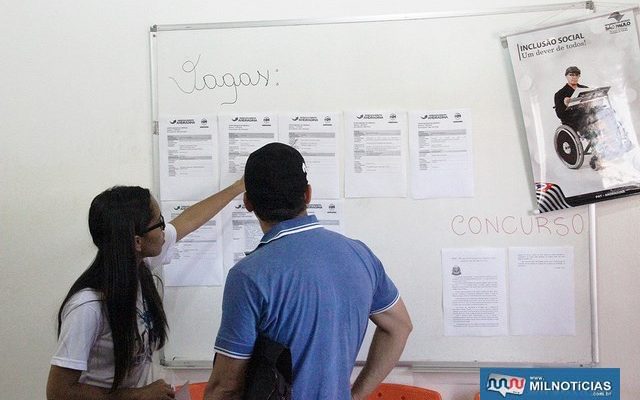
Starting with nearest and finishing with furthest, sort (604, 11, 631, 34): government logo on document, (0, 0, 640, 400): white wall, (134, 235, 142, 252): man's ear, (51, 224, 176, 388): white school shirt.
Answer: (51, 224, 176, 388): white school shirt, (134, 235, 142, 252): man's ear, (604, 11, 631, 34): government logo on document, (0, 0, 640, 400): white wall

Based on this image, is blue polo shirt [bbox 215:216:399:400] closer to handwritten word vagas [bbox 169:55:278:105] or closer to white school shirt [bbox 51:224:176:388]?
white school shirt [bbox 51:224:176:388]

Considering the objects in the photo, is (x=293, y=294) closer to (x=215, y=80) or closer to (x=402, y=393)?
(x=402, y=393)

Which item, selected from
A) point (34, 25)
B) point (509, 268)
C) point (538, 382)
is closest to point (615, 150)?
point (509, 268)

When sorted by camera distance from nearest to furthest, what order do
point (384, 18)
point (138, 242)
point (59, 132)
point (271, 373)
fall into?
1. point (271, 373)
2. point (138, 242)
3. point (384, 18)
4. point (59, 132)

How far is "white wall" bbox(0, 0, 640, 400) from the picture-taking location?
2.17 m

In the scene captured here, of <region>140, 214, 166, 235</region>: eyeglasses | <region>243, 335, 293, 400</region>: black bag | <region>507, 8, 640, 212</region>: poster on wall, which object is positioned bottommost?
<region>243, 335, 293, 400</region>: black bag

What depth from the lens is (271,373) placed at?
1.25 m

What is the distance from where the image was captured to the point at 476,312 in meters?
2.04

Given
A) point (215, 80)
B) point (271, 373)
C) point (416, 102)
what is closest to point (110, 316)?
point (271, 373)

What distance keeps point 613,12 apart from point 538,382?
4.19 feet

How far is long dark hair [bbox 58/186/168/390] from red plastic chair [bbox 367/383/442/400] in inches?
36.0

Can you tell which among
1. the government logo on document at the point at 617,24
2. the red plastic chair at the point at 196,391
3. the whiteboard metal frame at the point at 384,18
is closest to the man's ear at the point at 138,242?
the red plastic chair at the point at 196,391

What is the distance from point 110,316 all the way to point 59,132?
40.3 inches

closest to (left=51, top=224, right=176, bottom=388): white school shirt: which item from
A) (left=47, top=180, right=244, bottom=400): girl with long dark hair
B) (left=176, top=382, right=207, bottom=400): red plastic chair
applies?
(left=47, top=180, right=244, bottom=400): girl with long dark hair
